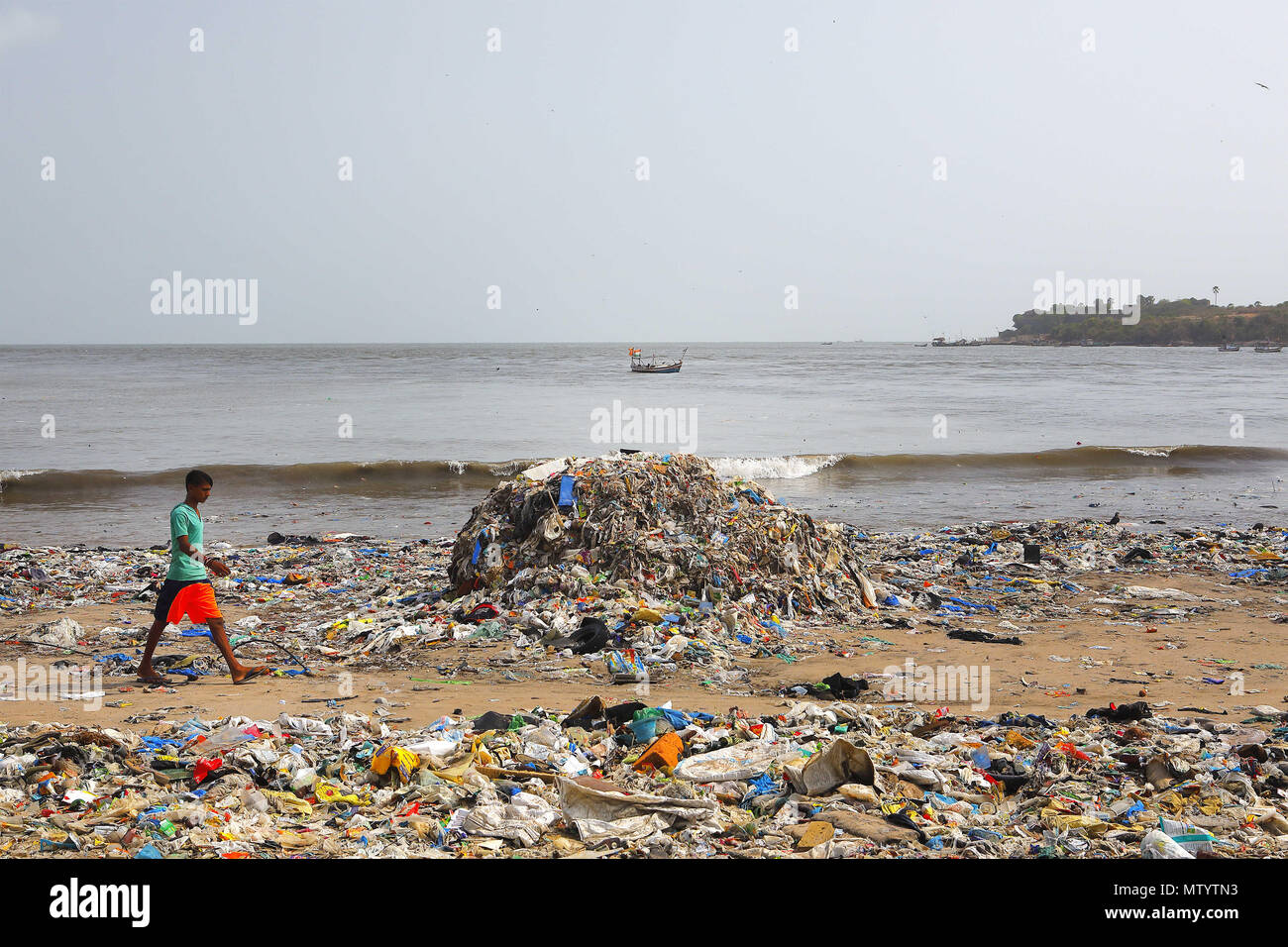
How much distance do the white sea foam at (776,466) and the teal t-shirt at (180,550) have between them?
15.4 meters

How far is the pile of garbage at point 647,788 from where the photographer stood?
3.84m

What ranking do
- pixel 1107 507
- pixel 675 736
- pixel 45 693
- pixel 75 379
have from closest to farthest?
1. pixel 675 736
2. pixel 45 693
3. pixel 1107 507
4. pixel 75 379

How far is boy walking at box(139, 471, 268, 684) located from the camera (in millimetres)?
6461

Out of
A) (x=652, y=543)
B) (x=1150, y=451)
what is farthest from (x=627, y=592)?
(x=1150, y=451)

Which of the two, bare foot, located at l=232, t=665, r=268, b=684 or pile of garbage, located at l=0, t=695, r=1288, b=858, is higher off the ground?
pile of garbage, located at l=0, t=695, r=1288, b=858

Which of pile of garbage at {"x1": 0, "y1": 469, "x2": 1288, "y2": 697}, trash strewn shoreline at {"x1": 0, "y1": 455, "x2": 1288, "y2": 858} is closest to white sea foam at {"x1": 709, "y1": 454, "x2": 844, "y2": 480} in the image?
trash strewn shoreline at {"x1": 0, "y1": 455, "x2": 1288, "y2": 858}

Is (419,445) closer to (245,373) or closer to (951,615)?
(951,615)

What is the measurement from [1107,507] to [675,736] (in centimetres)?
1366

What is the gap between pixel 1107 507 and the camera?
1600 centimetres

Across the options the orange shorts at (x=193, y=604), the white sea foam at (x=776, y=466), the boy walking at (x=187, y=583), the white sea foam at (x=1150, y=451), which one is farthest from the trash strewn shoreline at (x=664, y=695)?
the white sea foam at (x=1150, y=451)

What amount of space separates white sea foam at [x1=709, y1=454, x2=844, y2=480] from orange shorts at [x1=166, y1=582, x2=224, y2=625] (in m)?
15.4

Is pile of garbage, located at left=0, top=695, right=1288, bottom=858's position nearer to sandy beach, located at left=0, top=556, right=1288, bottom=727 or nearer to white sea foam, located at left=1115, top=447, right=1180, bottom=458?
sandy beach, located at left=0, top=556, right=1288, bottom=727

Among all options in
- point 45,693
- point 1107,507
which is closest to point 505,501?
point 45,693

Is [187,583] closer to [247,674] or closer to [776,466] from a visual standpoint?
[247,674]
